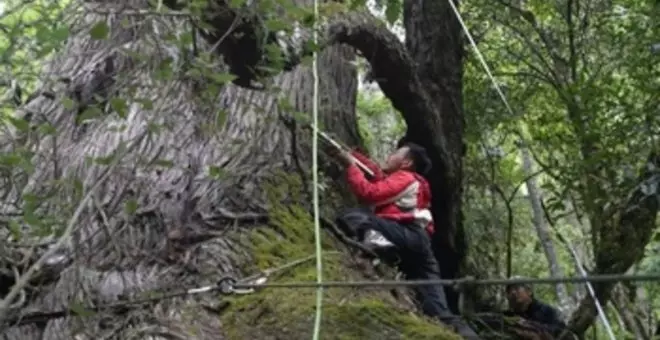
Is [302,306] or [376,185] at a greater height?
[376,185]

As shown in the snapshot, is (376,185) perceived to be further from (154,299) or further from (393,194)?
(154,299)

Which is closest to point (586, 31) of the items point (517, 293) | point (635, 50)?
point (635, 50)

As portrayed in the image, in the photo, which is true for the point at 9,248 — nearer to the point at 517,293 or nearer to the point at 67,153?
the point at 67,153

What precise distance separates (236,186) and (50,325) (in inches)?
50.4

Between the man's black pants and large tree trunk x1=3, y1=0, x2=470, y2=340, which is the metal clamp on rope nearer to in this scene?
large tree trunk x1=3, y1=0, x2=470, y2=340

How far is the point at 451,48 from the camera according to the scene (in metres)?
6.46

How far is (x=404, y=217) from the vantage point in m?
5.09

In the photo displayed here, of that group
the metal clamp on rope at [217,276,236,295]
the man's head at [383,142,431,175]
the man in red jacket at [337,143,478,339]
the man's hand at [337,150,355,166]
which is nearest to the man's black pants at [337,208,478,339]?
the man in red jacket at [337,143,478,339]

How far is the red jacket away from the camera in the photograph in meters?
4.99

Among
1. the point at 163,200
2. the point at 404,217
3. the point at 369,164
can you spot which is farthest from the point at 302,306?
the point at 369,164

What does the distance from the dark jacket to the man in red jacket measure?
121 cm

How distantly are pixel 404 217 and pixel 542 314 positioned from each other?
1647mm

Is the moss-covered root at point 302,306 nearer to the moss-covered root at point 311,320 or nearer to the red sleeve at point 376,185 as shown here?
the moss-covered root at point 311,320

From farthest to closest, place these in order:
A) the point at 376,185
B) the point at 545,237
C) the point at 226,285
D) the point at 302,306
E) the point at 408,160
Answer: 1. the point at 545,237
2. the point at 408,160
3. the point at 376,185
4. the point at 302,306
5. the point at 226,285
